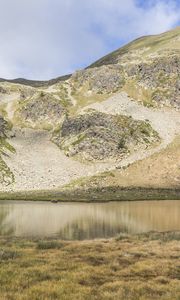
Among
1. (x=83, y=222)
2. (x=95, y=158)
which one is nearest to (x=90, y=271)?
(x=83, y=222)

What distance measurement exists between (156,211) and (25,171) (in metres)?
75.5

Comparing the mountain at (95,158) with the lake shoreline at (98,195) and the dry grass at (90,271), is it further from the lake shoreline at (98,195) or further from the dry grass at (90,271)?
the dry grass at (90,271)

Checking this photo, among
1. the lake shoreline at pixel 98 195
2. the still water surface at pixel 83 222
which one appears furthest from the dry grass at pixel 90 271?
the lake shoreline at pixel 98 195

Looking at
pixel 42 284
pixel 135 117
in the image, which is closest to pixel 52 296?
pixel 42 284

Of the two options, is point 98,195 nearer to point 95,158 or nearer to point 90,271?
point 95,158

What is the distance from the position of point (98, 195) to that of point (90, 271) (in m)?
94.6

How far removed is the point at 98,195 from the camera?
119312 millimetres

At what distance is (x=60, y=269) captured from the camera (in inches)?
1000

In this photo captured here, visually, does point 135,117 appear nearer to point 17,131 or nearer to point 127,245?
point 17,131

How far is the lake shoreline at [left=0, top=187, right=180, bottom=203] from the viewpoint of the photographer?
111500mm

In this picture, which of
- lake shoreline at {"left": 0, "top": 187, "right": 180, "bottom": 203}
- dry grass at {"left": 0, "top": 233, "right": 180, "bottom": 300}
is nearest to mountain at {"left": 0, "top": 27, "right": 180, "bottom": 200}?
lake shoreline at {"left": 0, "top": 187, "right": 180, "bottom": 203}

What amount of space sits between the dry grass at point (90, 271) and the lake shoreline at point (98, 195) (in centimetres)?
7244

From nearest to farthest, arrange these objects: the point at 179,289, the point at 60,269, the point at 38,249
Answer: the point at 179,289
the point at 60,269
the point at 38,249

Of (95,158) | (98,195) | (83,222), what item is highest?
(95,158)
